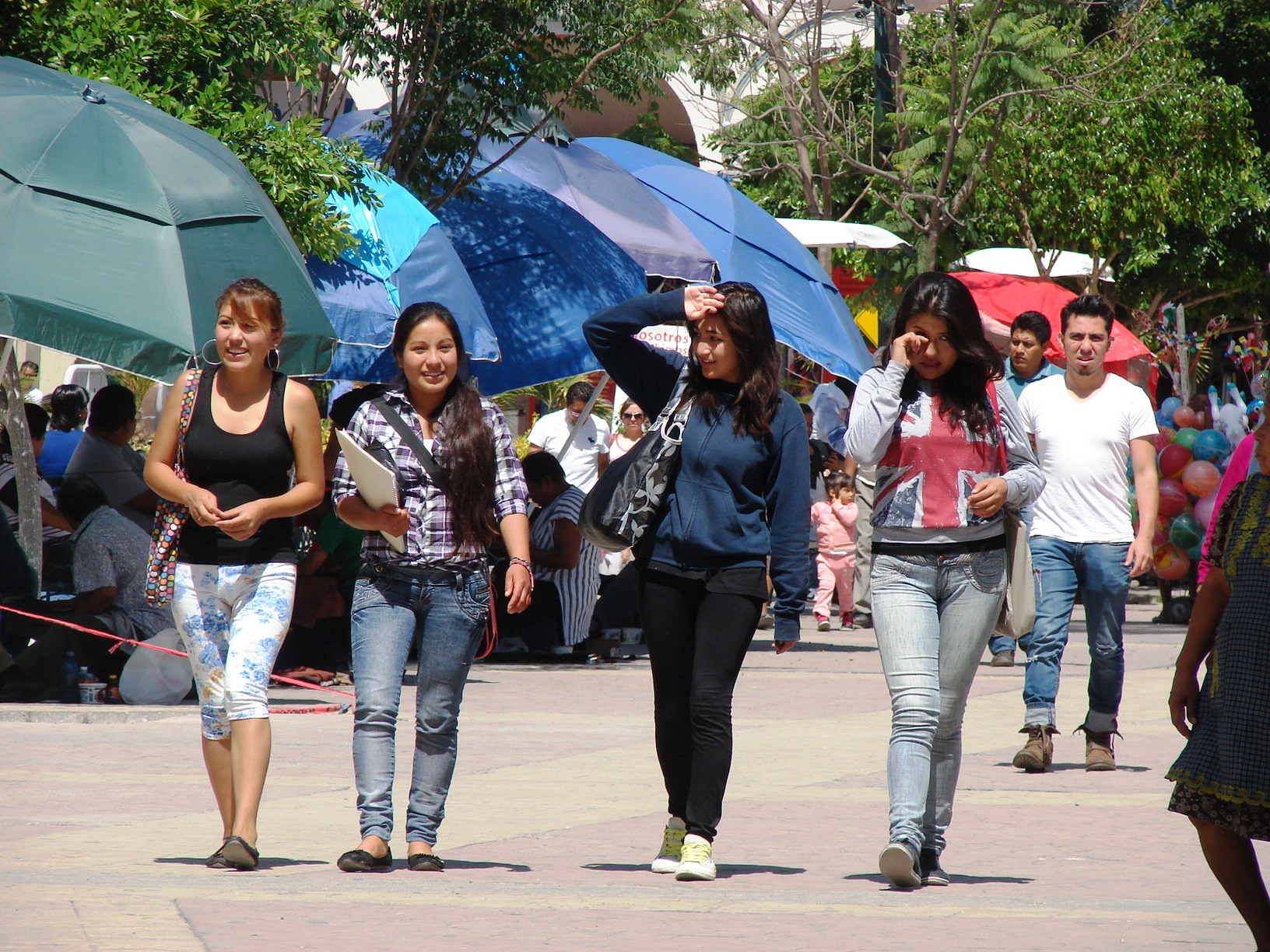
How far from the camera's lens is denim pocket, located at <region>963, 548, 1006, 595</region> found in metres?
5.70

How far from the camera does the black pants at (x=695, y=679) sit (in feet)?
18.8

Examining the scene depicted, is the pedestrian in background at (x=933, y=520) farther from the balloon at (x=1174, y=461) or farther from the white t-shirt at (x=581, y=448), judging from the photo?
the balloon at (x=1174, y=461)

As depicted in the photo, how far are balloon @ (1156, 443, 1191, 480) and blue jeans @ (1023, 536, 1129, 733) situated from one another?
8274mm

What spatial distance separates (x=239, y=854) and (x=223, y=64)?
276 inches

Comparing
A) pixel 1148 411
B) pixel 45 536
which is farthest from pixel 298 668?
pixel 1148 411

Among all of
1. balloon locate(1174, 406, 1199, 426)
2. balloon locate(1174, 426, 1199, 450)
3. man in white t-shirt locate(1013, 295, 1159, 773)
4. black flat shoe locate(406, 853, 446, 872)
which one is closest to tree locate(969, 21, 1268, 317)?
balloon locate(1174, 406, 1199, 426)

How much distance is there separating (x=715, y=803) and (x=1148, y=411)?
3442mm

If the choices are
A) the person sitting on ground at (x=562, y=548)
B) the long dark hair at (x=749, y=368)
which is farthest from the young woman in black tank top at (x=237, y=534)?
the person sitting on ground at (x=562, y=548)

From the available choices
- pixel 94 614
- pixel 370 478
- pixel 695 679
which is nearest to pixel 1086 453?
pixel 695 679

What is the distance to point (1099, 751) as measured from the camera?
816 cm

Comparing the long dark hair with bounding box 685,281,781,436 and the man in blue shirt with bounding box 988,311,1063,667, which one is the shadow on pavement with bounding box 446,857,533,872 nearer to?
the long dark hair with bounding box 685,281,781,436

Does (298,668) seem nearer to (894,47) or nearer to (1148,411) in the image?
(1148,411)

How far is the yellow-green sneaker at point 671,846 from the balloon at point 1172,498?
1078 centimetres

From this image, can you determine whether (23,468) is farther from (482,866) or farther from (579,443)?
(579,443)
